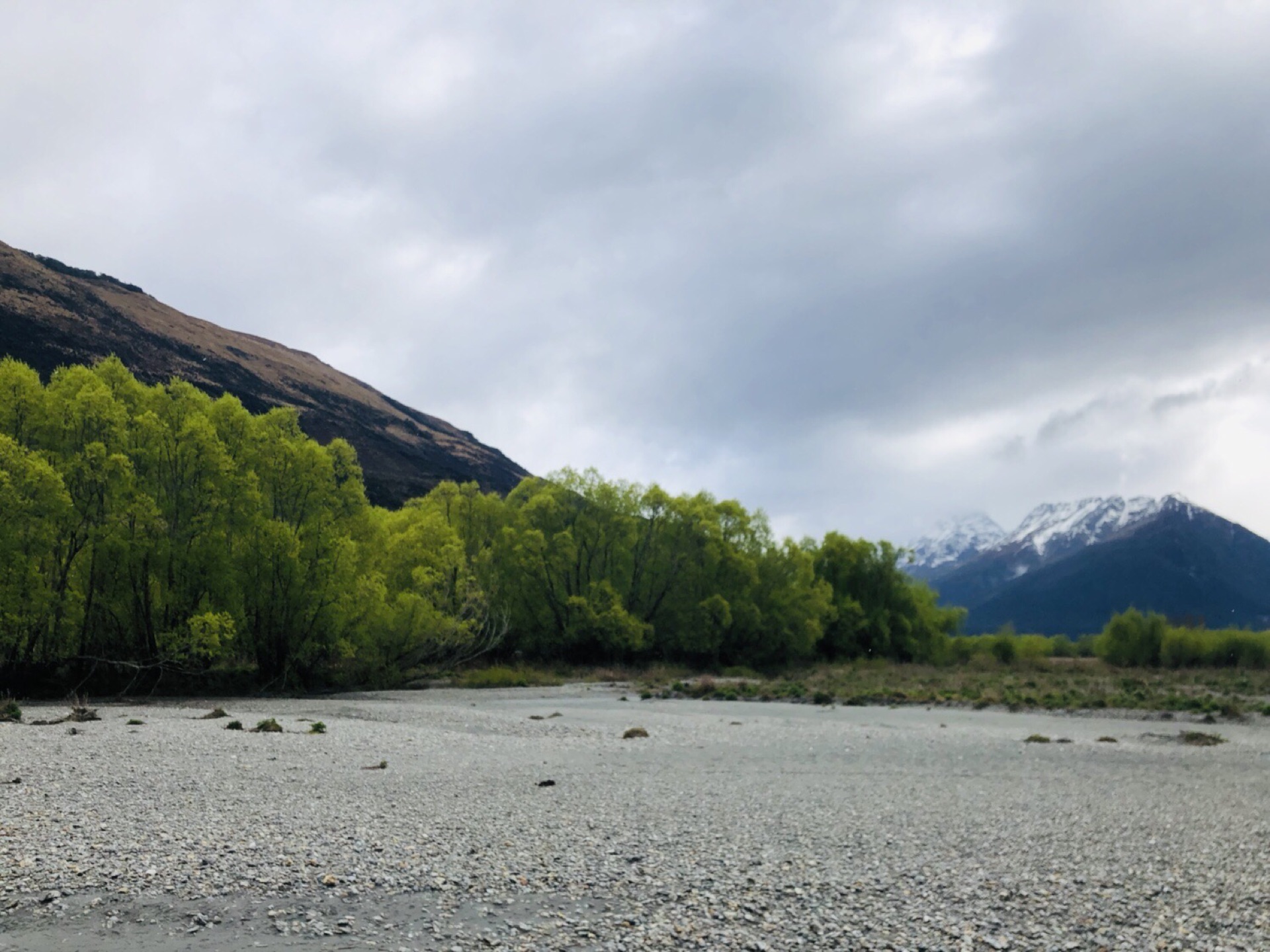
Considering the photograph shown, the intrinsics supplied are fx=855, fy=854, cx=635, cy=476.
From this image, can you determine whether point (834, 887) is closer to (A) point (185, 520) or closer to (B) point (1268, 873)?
(B) point (1268, 873)

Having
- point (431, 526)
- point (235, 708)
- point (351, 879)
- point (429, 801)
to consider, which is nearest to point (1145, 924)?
point (351, 879)

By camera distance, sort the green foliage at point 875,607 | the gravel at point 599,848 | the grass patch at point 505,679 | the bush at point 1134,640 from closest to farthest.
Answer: the gravel at point 599,848 → the grass patch at point 505,679 → the green foliage at point 875,607 → the bush at point 1134,640

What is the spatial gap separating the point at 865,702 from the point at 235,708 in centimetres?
3208

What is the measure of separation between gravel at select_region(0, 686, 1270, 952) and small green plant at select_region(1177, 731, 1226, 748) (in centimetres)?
650

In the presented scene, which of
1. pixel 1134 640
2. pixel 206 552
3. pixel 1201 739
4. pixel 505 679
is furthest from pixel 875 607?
pixel 206 552

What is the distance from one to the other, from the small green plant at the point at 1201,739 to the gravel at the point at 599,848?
650cm

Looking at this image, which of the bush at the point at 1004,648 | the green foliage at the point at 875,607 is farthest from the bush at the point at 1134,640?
the green foliage at the point at 875,607

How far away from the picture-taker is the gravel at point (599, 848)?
26.3ft

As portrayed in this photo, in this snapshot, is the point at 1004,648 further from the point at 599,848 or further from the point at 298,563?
the point at 599,848

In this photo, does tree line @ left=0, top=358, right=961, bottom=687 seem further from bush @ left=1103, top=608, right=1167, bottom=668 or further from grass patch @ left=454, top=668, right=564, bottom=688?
bush @ left=1103, top=608, right=1167, bottom=668

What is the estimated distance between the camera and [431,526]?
56.4 m

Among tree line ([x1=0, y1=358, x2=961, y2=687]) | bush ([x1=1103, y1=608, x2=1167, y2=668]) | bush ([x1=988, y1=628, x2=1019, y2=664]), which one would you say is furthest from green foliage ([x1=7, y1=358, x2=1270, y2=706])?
bush ([x1=1103, y1=608, x2=1167, y2=668])

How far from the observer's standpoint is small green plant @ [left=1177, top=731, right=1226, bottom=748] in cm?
2892

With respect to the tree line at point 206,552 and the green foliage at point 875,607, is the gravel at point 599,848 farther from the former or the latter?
the green foliage at point 875,607
